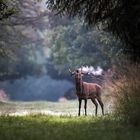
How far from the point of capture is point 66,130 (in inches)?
535

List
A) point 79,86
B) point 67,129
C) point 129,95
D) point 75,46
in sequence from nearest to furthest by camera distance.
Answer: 1. point 67,129
2. point 129,95
3. point 79,86
4. point 75,46

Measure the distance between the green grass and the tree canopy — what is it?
256 centimetres

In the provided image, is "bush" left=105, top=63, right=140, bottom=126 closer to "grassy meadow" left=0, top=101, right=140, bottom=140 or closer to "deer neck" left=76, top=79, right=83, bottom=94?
"grassy meadow" left=0, top=101, right=140, bottom=140

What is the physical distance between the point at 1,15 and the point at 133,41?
4633 millimetres

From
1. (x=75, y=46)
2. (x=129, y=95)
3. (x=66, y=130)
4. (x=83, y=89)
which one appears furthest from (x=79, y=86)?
(x=75, y=46)

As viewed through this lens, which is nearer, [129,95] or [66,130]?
[66,130]

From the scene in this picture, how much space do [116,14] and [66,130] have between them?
4707 mm

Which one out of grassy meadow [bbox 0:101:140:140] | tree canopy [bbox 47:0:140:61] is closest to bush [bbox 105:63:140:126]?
grassy meadow [bbox 0:101:140:140]

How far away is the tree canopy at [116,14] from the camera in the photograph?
16.1 meters

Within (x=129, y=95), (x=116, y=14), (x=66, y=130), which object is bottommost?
(x=66, y=130)

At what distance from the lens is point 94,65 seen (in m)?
45.5

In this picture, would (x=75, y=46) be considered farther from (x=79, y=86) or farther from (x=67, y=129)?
(x=67, y=129)

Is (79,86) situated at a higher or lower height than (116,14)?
lower

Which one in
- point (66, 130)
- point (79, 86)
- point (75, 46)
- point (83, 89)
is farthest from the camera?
point (75, 46)
